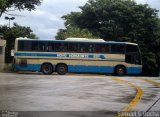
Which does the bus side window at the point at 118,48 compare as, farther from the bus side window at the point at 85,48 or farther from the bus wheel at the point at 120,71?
the bus side window at the point at 85,48

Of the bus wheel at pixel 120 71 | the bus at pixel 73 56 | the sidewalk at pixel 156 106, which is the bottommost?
the bus wheel at pixel 120 71

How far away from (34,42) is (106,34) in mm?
19433

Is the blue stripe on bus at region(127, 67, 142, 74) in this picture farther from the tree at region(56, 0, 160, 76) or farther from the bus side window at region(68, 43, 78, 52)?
the tree at region(56, 0, 160, 76)

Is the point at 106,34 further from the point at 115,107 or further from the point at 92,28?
the point at 115,107

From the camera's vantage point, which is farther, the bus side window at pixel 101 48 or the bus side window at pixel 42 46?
the bus side window at pixel 101 48

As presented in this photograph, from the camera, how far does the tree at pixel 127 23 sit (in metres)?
50.7

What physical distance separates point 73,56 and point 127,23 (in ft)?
Result: 64.1

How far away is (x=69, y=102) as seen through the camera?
11.3 meters

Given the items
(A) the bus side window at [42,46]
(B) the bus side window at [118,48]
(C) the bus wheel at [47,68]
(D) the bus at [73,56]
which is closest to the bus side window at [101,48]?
(D) the bus at [73,56]

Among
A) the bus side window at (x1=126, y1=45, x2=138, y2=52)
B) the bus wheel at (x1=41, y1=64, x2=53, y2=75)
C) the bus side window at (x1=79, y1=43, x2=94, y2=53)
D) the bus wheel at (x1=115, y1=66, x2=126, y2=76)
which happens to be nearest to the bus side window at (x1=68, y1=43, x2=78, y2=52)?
the bus side window at (x1=79, y1=43, x2=94, y2=53)

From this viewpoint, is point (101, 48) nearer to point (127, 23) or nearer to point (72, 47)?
point (72, 47)

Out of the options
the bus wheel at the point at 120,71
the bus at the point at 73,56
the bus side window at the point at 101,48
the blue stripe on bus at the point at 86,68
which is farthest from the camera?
the bus wheel at the point at 120,71

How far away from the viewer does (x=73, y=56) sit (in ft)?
112

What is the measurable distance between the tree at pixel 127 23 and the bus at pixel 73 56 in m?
15.2
